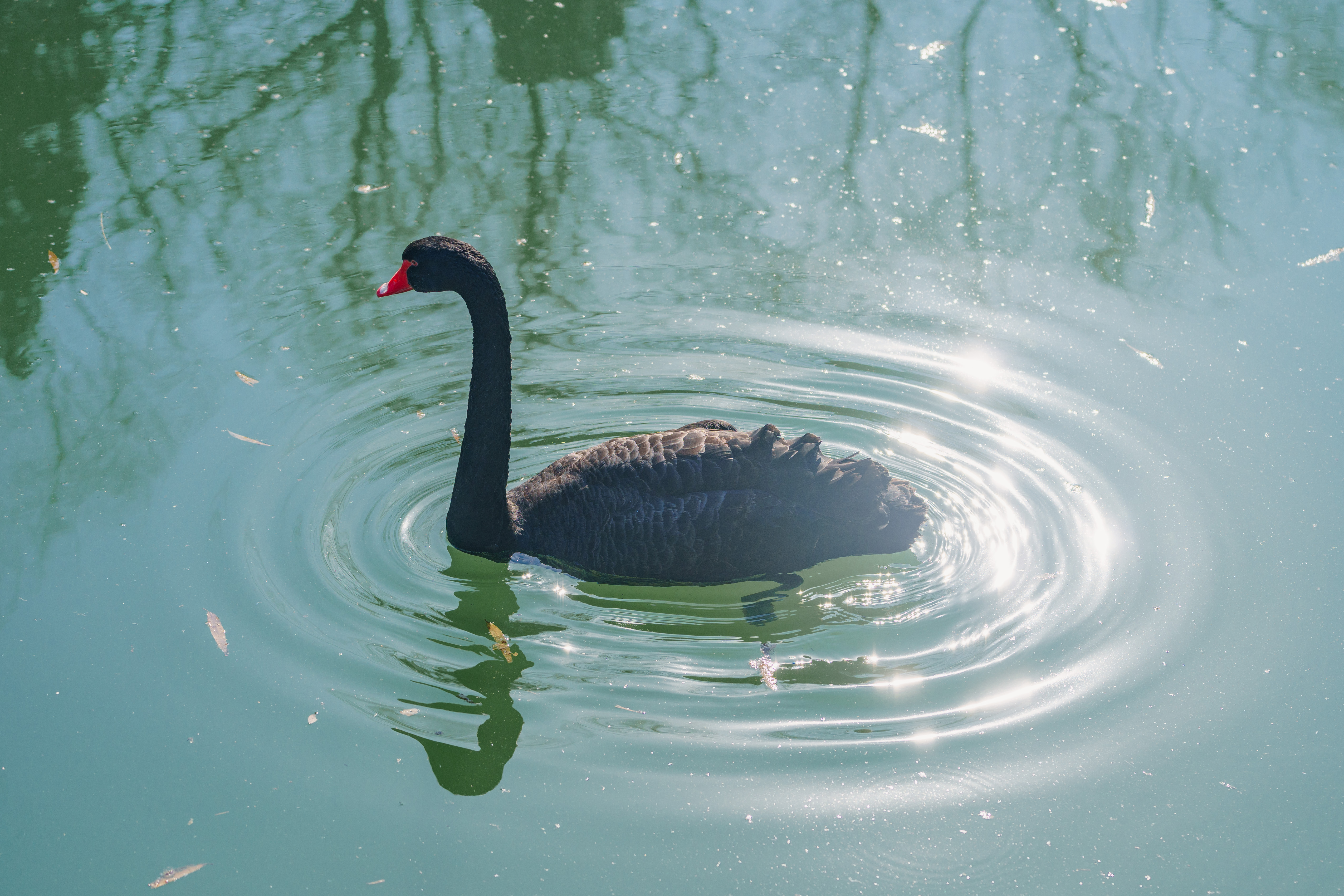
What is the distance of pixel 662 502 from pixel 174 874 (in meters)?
2.21

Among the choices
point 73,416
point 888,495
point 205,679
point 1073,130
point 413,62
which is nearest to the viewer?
point 205,679

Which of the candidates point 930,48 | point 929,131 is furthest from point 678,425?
point 930,48

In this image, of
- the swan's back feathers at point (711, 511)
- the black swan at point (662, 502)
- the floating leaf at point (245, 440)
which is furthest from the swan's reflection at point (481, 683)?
the floating leaf at point (245, 440)

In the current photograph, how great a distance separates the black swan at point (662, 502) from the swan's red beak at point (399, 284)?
0.01 metres

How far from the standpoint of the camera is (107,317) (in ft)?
21.2

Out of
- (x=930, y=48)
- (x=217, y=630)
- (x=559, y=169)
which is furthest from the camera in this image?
(x=930, y=48)

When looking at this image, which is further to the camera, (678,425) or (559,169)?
(559,169)

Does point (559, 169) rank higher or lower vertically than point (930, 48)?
lower

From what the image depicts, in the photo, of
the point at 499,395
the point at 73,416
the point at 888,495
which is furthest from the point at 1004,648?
the point at 73,416

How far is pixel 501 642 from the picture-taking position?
15.2ft

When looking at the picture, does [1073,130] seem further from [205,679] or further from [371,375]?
[205,679]

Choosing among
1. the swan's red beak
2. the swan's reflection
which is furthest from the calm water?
the swan's red beak

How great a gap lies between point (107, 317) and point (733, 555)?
12.9 feet

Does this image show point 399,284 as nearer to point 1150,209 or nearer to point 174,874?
point 174,874
